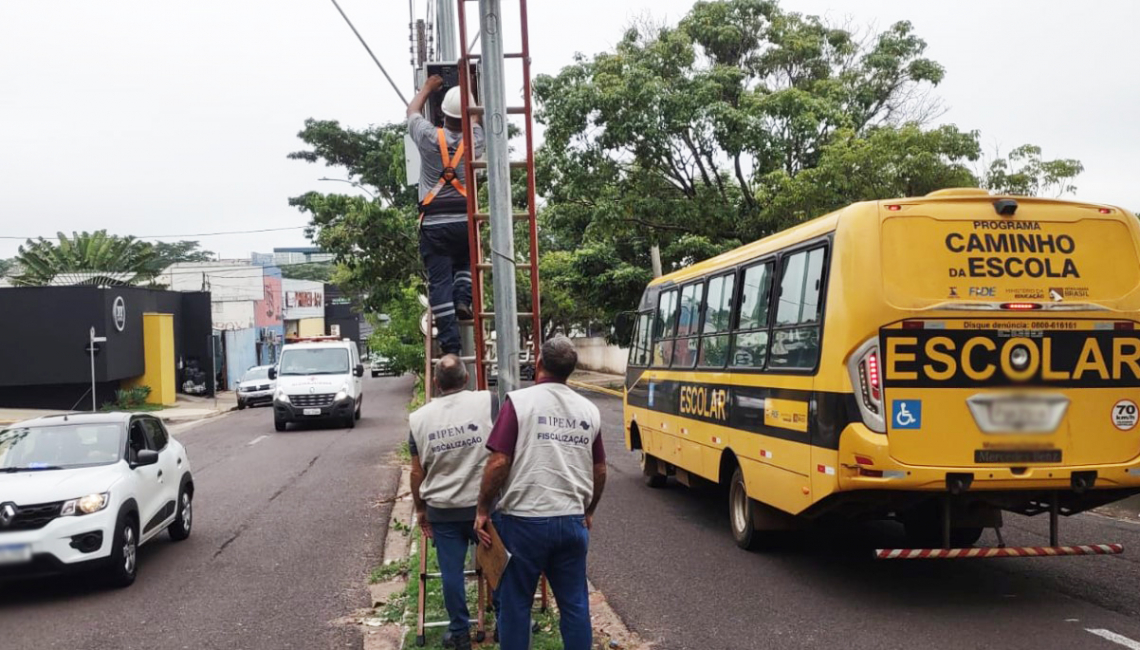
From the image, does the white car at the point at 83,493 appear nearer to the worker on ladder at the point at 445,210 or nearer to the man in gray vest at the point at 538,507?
the worker on ladder at the point at 445,210

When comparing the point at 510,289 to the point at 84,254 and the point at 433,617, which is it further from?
the point at 84,254

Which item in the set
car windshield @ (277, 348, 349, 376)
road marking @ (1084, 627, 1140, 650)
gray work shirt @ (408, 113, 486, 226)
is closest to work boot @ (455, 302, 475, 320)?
gray work shirt @ (408, 113, 486, 226)

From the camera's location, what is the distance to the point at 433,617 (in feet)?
22.6

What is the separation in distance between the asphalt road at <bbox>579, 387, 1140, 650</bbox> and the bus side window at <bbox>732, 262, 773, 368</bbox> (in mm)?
1775

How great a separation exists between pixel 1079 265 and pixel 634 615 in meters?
3.96

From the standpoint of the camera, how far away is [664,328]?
12.6 metres

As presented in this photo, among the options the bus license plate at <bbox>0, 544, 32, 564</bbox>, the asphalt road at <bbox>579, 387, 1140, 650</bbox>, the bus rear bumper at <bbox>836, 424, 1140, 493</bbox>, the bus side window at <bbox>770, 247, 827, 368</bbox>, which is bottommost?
the asphalt road at <bbox>579, 387, 1140, 650</bbox>

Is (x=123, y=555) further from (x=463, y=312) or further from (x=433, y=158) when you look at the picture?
(x=433, y=158)

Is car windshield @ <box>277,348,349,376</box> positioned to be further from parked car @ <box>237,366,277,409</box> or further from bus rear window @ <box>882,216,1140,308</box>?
bus rear window @ <box>882,216,1140,308</box>

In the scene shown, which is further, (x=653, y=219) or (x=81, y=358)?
(x=81, y=358)

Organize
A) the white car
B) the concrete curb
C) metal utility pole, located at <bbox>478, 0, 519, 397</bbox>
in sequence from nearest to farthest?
metal utility pole, located at <bbox>478, 0, 519, 397</bbox>, the concrete curb, the white car

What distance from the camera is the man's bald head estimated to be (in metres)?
5.97

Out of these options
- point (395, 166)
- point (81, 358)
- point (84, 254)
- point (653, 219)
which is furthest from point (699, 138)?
point (84, 254)

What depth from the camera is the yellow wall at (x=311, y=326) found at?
78.2m
